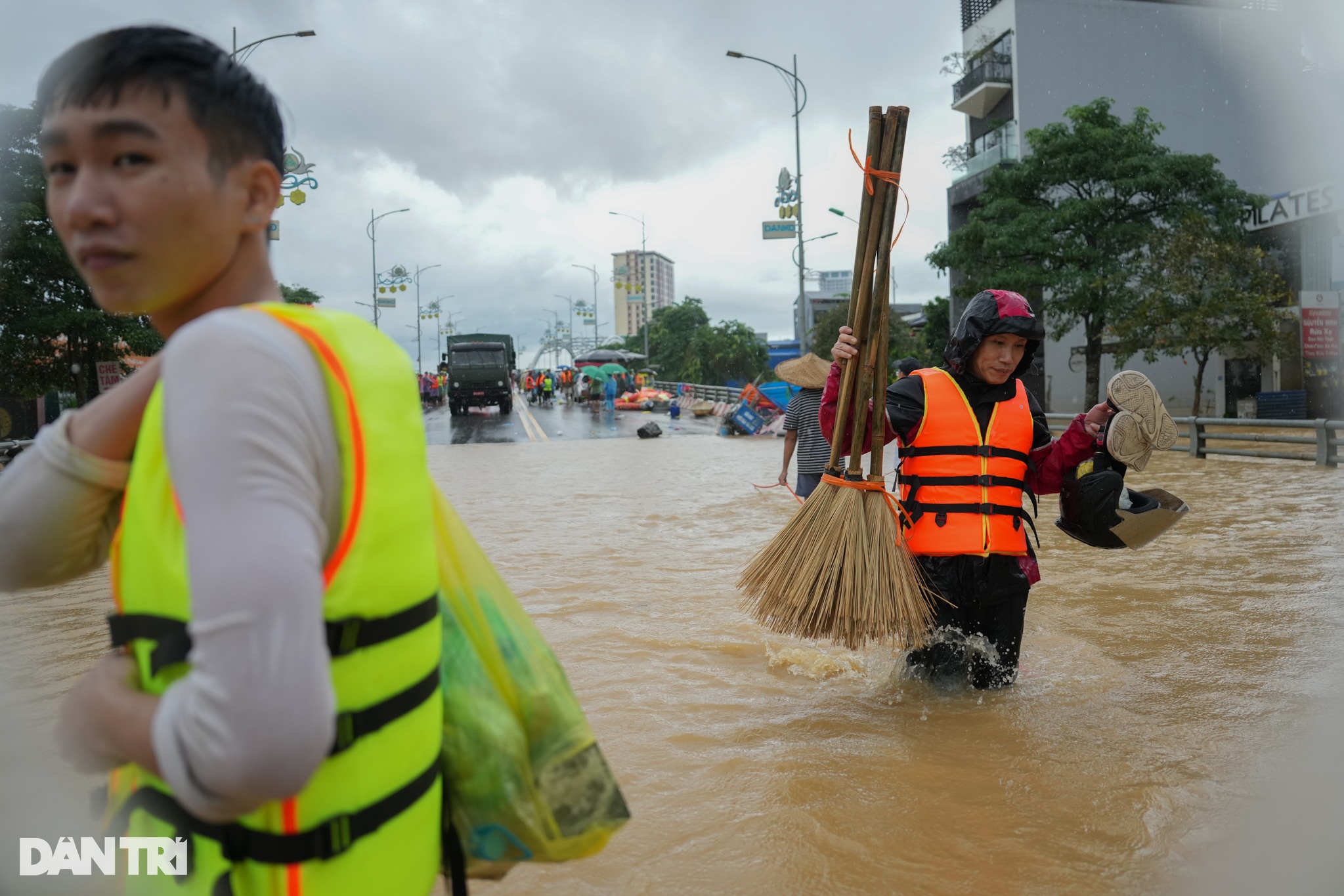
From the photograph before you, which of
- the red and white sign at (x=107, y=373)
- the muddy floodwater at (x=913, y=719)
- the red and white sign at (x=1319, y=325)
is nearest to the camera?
the muddy floodwater at (x=913, y=719)

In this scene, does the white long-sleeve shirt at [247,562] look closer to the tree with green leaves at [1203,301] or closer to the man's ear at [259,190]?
the man's ear at [259,190]

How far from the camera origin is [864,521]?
3.51 m

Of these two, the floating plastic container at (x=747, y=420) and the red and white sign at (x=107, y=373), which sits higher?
the red and white sign at (x=107, y=373)

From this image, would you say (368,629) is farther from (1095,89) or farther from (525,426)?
(1095,89)

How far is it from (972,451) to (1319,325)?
714 inches

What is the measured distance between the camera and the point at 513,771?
1093 millimetres

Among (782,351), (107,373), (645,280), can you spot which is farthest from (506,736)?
(645,280)

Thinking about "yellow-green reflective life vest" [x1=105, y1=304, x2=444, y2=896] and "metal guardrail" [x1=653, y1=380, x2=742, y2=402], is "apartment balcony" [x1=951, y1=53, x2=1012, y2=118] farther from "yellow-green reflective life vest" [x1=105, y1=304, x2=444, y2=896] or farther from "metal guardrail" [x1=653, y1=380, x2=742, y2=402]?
"yellow-green reflective life vest" [x1=105, y1=304, x2=444, y2=896]

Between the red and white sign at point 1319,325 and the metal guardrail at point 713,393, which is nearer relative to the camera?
the red and white sign at point 1319,325

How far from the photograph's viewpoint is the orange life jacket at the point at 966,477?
3.57 m

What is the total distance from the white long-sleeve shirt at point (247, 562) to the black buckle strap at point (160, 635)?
4 cm

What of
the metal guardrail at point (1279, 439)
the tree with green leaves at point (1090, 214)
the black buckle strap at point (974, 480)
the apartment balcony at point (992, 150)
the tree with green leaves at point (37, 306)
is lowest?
the metal guardrail at point (1279, 439)

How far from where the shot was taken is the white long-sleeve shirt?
79 cm

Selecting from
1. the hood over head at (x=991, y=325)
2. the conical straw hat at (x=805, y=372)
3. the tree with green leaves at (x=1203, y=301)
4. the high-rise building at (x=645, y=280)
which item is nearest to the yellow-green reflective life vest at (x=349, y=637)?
the hood over head at (x=991, y=325)
